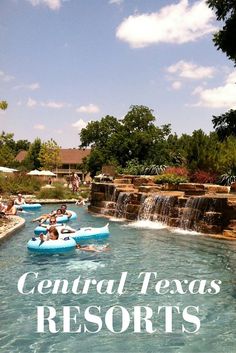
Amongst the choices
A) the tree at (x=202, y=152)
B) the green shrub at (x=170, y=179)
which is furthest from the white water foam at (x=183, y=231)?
the tree at (x=202, y=152)

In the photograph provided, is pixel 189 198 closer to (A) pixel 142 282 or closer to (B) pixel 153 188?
(B) pixel 153 188

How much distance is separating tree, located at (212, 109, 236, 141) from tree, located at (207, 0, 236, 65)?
1862 millimetres

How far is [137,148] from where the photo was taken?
171 feet

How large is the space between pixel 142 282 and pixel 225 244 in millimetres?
6609

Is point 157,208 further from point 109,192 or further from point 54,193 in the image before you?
point 54,193

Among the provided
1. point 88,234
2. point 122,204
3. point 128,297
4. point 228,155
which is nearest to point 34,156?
point 122,204

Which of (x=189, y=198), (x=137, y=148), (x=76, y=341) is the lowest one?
(x=76, y=341)

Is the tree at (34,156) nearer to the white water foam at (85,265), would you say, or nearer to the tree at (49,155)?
the tree at (49,155)

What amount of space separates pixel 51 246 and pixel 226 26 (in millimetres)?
8765

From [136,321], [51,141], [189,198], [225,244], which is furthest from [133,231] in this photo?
[51,141]

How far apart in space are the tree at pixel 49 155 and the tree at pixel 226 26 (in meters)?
61.4

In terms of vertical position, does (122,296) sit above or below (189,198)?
below

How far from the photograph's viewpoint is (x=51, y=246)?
13922mm

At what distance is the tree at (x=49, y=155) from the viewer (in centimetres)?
7275
